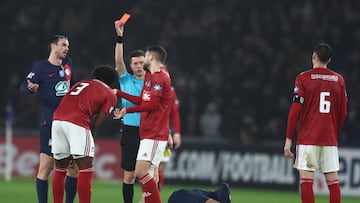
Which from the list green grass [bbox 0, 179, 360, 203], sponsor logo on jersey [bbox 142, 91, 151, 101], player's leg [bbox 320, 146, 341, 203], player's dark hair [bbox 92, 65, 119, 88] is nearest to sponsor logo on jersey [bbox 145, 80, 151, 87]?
sponsor logo on jersey [bbox 142, 91, 151, 101]

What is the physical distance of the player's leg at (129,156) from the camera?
12203 millimetres

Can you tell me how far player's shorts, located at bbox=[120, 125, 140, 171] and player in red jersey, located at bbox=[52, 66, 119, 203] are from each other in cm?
151

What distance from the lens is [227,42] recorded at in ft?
78.3

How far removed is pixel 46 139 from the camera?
11.8 metres

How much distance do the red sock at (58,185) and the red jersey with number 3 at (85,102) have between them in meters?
0.69

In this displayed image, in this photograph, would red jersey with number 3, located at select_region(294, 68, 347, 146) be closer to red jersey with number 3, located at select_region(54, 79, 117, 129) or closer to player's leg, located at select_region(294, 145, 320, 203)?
player's leg, located at select_region(294, 145, 320, 203)

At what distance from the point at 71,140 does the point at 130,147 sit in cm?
180


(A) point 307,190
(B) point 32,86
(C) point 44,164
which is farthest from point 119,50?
(A) point 307,190

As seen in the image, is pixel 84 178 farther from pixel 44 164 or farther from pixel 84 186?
pixel 44 164

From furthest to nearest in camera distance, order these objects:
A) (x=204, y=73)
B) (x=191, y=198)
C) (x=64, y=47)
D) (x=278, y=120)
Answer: (x=204, y=73) → (x=278, y=120) → (x=64, y=47) → (x=191, y=198)

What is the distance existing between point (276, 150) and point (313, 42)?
4666 mm

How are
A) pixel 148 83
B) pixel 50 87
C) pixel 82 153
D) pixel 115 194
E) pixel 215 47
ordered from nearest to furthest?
Answer: pixel 82 153
pixel 148 83
pixel 50 87
pixel 115 194
pixel 215 47

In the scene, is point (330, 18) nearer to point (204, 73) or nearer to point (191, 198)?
point (204, 73)

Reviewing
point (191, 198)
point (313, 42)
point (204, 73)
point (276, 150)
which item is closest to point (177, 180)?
point (276, 150)
